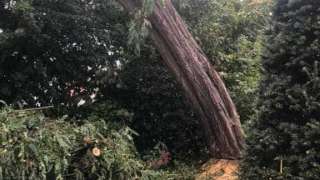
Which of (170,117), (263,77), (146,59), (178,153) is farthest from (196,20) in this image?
(263,77)

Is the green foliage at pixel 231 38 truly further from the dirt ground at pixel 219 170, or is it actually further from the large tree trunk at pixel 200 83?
the dirt ground at pixel 219 170

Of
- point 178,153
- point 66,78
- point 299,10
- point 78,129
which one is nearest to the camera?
point 299,10

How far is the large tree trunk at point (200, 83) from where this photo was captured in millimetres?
6773

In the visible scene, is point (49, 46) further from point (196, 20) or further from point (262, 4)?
point (262, 4)

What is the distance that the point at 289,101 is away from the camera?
4473mm

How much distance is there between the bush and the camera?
4680 millimetres

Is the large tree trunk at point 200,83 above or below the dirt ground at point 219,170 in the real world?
above

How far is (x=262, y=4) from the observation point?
966 cm

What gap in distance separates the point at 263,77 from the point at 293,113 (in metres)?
0.50

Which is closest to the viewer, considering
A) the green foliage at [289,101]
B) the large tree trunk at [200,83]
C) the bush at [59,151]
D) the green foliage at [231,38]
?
the green foliage at [289,101]

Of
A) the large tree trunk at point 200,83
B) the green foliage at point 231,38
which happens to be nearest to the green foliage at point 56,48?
the green foliage at point 231,38

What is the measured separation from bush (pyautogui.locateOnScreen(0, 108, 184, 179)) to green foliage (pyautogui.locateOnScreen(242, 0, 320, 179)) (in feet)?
4.42

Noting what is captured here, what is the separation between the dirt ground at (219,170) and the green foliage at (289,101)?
1.72m

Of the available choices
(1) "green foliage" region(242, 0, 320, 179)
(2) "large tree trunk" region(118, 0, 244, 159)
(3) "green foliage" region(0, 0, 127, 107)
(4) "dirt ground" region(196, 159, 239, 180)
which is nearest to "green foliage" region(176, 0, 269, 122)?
(2) "large tree trunk" region(118, 0, 244, 159)
